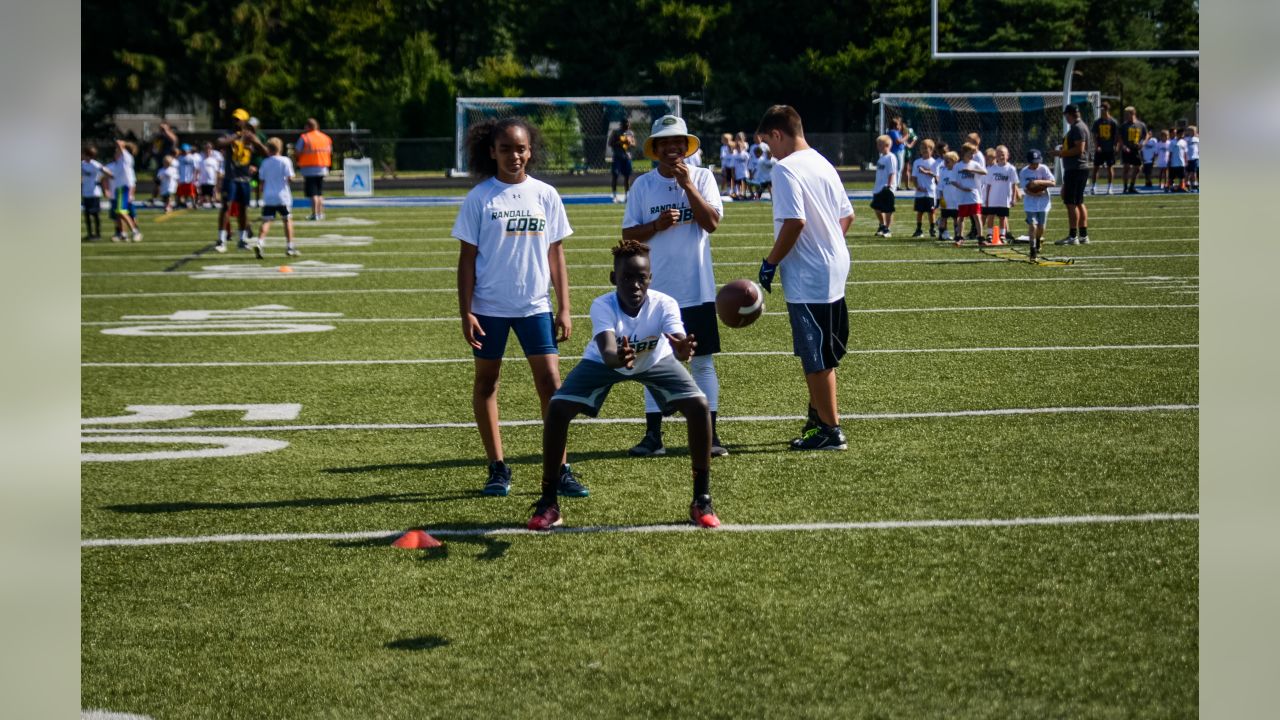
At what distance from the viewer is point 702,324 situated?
7.52m

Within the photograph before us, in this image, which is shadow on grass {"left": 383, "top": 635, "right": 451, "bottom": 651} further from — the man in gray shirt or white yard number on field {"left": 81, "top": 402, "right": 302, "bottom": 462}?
the man in gray shirt

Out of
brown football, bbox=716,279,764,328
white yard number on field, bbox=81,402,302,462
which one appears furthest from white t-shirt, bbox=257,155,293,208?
brown football, bbox=716,279,764,328

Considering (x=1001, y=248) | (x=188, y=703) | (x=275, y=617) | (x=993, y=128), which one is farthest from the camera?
(x=993, y=128)

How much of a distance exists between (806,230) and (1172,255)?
1279 centimetres

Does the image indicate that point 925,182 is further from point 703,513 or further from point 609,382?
point 609,382

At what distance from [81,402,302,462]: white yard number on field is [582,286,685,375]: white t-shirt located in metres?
3.06

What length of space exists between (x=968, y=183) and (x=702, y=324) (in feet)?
46.6

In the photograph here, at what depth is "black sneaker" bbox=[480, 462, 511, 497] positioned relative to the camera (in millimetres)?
6754

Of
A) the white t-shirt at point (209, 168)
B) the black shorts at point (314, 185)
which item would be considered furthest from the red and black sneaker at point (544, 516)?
the white t-shirt at point (209, 168)

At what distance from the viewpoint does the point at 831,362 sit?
7477 mm

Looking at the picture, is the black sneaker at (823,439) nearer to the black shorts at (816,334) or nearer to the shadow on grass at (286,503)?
the black shorts at (816,334)

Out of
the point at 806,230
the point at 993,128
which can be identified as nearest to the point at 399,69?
the point at 993,128

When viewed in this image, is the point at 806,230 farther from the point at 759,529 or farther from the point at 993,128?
the point at 993,128

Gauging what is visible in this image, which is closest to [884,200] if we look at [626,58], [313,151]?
[313,151]
